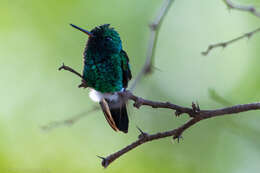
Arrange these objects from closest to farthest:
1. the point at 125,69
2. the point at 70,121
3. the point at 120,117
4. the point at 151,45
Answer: the point at 151,45 → the point at 70,121 → the point at 120,117 → the point at 125,69

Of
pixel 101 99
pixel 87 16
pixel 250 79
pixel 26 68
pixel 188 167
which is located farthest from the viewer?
pixel 26 68

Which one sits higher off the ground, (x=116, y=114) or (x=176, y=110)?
(x=176, y=110)

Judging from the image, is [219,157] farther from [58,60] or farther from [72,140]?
[58,60]

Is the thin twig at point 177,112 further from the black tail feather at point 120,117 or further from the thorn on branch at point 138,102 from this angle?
the black tail feather at point 120,117

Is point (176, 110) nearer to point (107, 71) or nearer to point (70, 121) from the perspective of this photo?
point (70, 121)

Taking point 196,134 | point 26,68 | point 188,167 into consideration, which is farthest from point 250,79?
point 26,68

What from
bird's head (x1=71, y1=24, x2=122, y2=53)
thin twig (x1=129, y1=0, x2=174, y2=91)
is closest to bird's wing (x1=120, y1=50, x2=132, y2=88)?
bird's head (x1=71, y1=24, x2=122, y2=53)

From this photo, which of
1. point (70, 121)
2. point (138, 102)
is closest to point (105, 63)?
point (70, 121)
